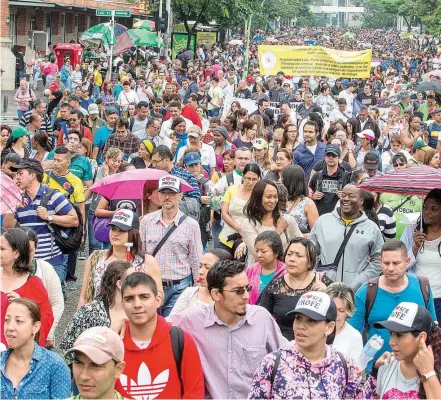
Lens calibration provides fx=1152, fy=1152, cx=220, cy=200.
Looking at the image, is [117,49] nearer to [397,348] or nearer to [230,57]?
[230,57]

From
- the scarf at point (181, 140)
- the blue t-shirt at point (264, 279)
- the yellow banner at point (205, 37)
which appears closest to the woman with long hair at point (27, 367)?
the blue t-shirt at point (264, 279)

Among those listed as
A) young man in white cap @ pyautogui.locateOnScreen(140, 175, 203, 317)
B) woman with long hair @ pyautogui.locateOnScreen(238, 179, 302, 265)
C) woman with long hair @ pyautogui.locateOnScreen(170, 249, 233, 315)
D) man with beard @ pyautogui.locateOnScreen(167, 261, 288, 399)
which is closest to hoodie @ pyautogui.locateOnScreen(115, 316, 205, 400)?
man with beard @ pyautogui.locateOnScreen(167, 261, 288, 399)

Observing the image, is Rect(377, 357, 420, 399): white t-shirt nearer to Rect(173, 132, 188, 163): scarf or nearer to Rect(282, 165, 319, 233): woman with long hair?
Rect(282, 165, 319, 233): woman with long hair

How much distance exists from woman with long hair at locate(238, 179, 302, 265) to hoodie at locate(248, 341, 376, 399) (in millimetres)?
3904

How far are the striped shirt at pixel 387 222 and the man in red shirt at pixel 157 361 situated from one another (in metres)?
4.99

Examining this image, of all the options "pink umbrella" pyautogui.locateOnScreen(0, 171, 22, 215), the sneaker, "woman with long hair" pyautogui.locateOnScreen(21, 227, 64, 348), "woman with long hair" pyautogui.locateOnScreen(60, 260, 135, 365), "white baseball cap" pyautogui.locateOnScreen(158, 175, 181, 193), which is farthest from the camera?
the sneaker

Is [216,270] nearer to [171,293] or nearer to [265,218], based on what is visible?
[171,293]

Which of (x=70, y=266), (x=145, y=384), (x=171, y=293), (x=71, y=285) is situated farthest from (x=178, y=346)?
(x=71, y=285)

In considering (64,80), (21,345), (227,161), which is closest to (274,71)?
(64,80)

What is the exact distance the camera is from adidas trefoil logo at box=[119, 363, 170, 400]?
5.74 m

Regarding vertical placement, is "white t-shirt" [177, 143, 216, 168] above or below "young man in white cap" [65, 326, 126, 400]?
below

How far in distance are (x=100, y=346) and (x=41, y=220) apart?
529cm

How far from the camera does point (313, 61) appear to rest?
26.1 meters

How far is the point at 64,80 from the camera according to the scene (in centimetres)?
3450
